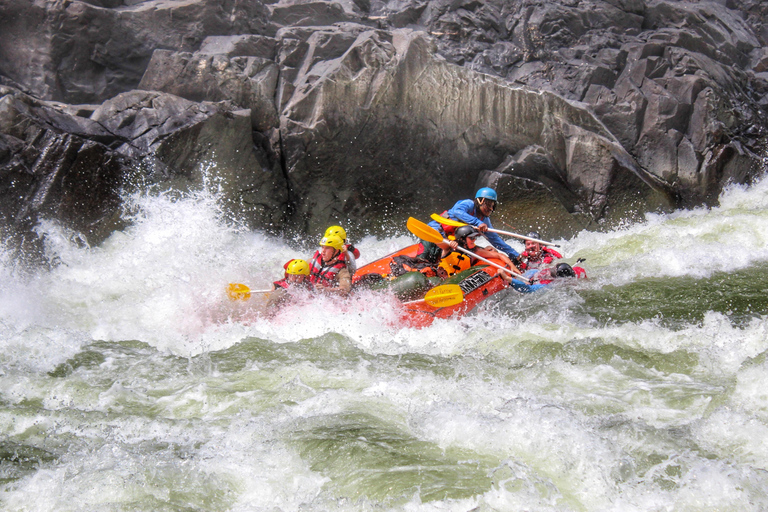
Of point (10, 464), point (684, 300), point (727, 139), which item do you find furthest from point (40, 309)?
point (727, 139)

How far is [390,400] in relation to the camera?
11.6 feet

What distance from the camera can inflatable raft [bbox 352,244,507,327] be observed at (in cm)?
538

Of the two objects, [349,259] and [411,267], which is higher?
[349,259]

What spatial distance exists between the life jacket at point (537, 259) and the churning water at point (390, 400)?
2.08ft

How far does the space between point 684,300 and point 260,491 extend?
16.1ft

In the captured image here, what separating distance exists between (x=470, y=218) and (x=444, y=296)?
1.38 metres

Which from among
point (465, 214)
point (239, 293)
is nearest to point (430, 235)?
point (465, 214)

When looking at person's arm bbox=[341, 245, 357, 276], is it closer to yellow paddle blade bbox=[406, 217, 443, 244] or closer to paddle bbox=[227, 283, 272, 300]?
yellow paddle blade bbox=[406, 217, 443, 244]

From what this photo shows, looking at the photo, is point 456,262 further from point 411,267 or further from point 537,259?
point 537,259

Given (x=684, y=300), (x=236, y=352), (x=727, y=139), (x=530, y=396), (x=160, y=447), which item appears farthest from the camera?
(x=727, y=139)

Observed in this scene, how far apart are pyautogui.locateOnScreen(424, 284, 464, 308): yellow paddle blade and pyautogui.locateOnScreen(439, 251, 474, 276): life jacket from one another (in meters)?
0.83

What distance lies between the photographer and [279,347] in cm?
479

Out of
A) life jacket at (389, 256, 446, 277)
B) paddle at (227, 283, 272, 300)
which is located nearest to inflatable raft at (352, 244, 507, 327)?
life jacket at (389, 256, 446, 277)

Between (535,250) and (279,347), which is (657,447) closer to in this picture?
(279,347)
